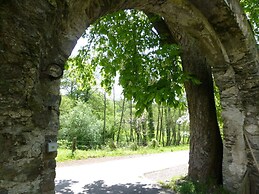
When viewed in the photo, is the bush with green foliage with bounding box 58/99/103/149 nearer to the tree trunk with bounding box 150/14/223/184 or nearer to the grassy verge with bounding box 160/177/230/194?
the tree trunk with bounding box 150/14/223/184

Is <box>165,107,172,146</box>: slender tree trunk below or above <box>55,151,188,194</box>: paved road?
above

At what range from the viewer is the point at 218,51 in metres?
4.37

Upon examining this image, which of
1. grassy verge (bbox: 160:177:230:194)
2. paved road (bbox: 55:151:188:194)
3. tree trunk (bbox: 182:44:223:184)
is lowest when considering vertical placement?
paved road (bbox: 55:151:188:194)

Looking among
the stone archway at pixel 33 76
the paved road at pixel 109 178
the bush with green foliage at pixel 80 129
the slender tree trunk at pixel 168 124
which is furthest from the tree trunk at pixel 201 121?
the slender tree trunk at pixel 168 124

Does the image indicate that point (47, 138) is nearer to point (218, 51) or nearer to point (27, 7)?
point (27, 7)

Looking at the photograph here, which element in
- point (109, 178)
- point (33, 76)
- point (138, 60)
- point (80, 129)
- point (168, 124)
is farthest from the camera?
point (168, 124)

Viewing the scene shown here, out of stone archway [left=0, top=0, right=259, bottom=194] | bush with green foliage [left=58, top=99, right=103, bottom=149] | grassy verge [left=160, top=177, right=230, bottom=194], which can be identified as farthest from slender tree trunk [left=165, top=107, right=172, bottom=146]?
stone archway [left=0, top=0, right=259, bottom=194]

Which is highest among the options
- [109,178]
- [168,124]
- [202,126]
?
[168,124]

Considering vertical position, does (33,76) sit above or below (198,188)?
above

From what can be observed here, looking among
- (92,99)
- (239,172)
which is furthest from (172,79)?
(92,99)

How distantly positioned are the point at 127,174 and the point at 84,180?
4.79 feet

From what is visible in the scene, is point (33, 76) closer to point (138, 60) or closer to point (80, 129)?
point (138, 60)

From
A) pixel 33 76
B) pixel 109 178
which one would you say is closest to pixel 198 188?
pixel 109 178

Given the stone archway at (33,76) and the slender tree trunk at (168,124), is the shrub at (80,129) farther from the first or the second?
the stone archway at (33,76)
